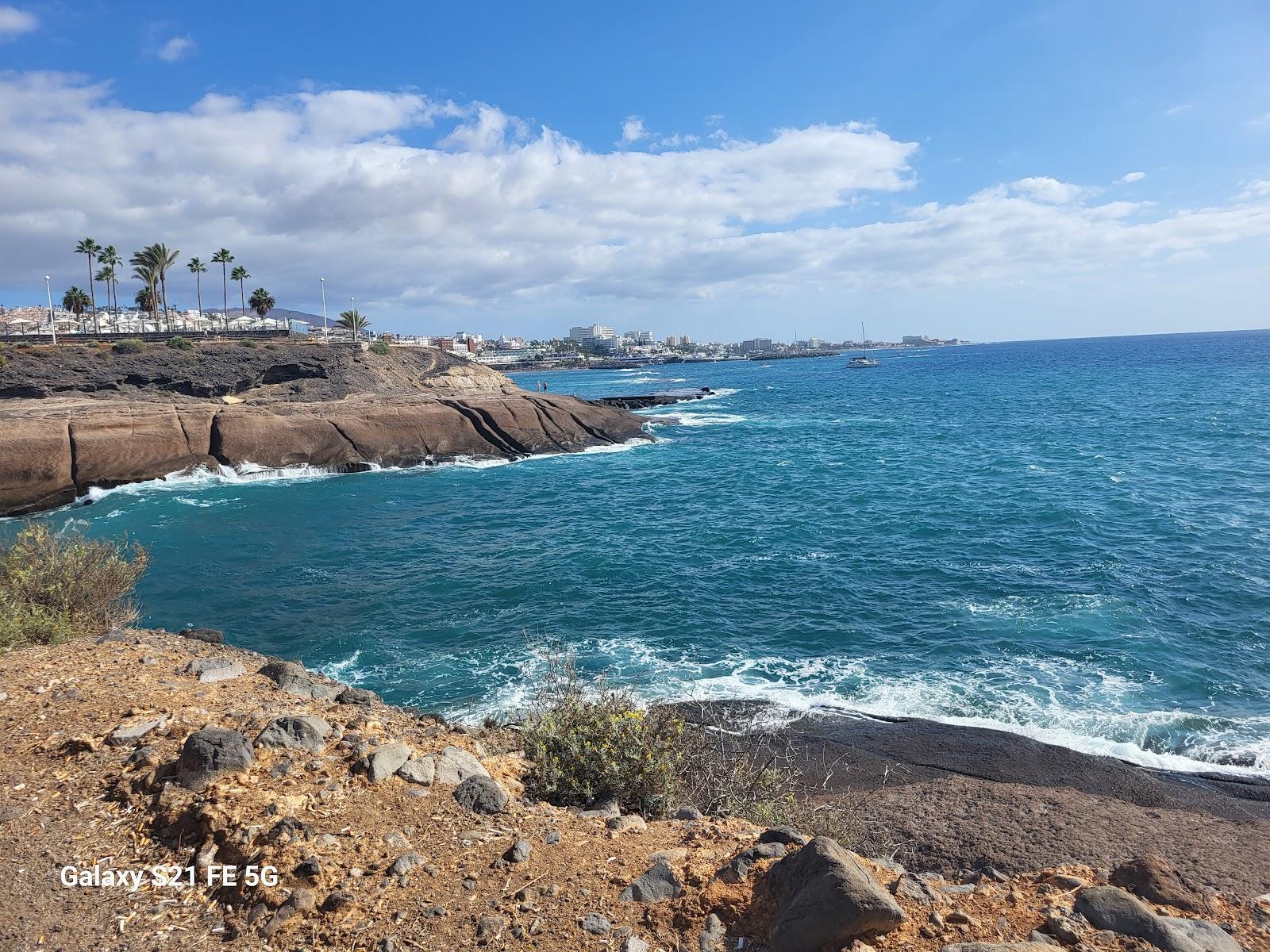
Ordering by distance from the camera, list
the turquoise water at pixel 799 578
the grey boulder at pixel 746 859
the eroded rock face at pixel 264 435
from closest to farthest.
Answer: the grey boulder at pixel 746 859, the turquoise water at pixel 799 578, the eroded rock face at pixel 264 435

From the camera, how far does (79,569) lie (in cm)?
1166

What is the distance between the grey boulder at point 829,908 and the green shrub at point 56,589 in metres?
10.4

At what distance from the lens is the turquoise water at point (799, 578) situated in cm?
1329

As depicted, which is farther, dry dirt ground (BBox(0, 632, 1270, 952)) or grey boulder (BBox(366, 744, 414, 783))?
grey boulder (BBox(366, 744, 414, 783))

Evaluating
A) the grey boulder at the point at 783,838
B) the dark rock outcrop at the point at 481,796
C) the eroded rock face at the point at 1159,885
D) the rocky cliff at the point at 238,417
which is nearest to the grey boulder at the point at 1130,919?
the eroded rock face at the point at 1159,885

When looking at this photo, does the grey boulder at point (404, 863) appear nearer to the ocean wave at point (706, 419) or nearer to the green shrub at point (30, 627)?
the green shrub at point (30, 627)

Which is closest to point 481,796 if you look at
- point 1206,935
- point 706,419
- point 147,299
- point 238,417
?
point 1206,935

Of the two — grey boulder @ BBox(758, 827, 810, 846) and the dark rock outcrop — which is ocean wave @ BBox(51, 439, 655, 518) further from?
grey boulder @ BBox(758, 827, 810, 846)

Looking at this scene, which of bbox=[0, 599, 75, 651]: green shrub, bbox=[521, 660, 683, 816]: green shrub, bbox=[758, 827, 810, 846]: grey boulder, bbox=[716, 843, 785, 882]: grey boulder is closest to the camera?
bbox=[716, 843, 785, 882]: grey boulder

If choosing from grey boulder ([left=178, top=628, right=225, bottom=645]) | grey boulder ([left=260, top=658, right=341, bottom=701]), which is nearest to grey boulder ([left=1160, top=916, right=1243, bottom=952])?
grey boulder ([left=260, top=658, right=341, bottom=701])

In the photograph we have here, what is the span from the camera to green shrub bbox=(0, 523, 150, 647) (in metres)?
10.0

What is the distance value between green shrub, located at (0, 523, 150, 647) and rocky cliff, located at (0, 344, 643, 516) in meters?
25.0

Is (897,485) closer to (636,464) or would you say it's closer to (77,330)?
(636,464)

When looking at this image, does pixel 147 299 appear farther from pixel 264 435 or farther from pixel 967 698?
pixel 967 698
